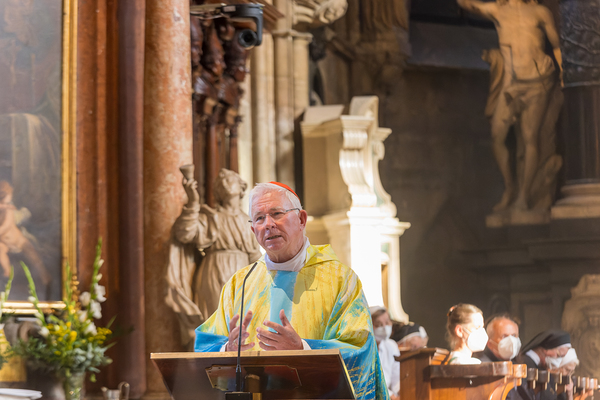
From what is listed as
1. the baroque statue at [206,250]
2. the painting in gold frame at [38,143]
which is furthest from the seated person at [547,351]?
the painting in gold frame at [38,143]

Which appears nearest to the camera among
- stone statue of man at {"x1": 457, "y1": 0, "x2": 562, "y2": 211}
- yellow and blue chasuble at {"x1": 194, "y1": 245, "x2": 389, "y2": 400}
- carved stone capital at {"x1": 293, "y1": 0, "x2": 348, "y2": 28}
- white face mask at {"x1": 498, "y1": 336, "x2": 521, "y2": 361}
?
yellow and blue chasuble at {"x1": 194, "y1": 245, "x2": 389, "y2": 400}

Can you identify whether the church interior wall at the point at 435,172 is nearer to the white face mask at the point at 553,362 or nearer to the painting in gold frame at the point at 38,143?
the white face mask at the point at 553,362

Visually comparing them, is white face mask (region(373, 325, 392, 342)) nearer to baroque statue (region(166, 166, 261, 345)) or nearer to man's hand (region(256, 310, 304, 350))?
baroque statue (region(166, 166, 261, 345))

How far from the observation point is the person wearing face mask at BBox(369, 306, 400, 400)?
7781 mm

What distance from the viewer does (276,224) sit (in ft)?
11.7

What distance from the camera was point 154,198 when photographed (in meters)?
6.34

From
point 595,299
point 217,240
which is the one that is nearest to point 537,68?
point 595,299

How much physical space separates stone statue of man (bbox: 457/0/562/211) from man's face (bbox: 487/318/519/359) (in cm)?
467

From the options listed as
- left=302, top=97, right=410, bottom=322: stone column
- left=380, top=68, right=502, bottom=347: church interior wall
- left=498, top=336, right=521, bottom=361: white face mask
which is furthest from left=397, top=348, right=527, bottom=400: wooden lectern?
left=380, top=68, right=502, bottom=347: church interior wall

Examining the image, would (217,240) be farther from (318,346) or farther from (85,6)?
(318,346)

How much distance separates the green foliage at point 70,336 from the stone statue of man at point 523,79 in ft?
23.0

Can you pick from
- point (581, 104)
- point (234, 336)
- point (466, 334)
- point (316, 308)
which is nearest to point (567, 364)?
point (466, 334)

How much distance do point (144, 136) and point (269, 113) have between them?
4.60 metres

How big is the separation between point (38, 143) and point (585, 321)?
6.32 metres
